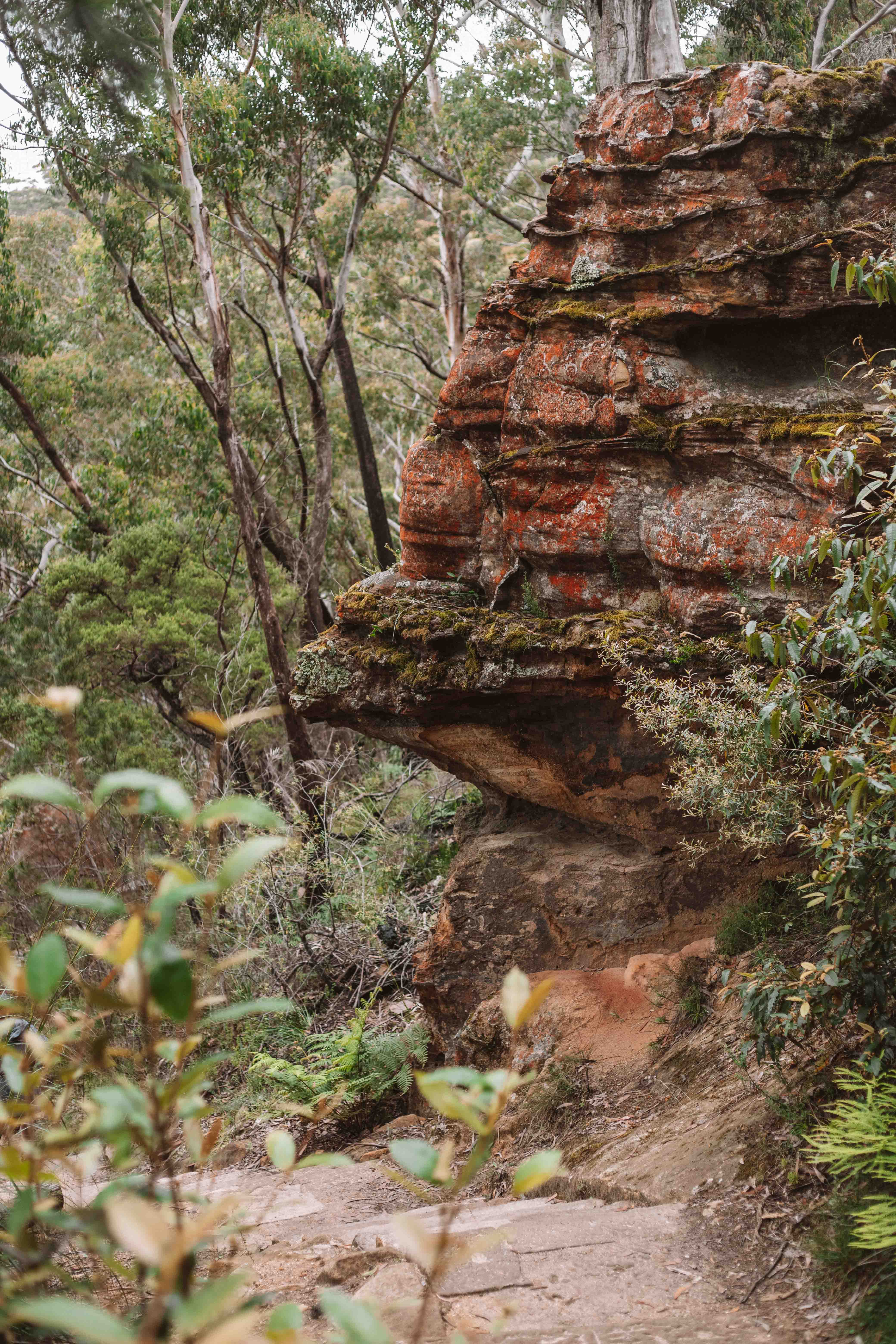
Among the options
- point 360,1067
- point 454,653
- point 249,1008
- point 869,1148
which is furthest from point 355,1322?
point 360,1067

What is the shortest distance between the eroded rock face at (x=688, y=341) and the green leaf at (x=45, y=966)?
5133 millimetres

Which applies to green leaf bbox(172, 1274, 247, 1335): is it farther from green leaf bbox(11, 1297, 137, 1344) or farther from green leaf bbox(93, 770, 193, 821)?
green leaf bbox(93, 770, 193, 821)

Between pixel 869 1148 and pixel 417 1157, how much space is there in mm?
2377

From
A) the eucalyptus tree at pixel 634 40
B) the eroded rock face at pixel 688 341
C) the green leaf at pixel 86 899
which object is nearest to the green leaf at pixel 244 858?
the green leaf at pixel 86 899

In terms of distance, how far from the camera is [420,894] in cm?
1024

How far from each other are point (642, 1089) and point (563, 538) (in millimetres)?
3248

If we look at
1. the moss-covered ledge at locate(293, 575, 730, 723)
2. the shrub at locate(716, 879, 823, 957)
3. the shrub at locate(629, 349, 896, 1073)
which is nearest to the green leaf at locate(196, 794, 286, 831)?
the shrub at locate(629, 349, 896, 1073)

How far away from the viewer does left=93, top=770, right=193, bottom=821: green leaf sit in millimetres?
1237

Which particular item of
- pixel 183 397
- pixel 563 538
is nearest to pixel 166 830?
pixel 183 397

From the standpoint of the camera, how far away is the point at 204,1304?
109cm

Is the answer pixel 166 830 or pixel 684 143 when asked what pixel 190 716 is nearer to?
pixel 684 143

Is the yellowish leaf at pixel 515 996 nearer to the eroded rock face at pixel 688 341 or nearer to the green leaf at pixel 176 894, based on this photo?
the green leaf at pixel 176 894

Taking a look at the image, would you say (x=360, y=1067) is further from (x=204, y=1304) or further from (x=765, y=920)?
(x=204, y=1304)

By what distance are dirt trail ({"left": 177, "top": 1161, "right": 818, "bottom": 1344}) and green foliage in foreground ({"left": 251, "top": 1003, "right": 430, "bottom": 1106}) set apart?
2.56 metres
